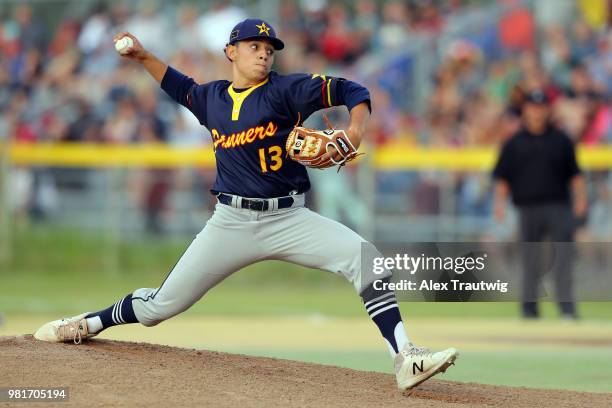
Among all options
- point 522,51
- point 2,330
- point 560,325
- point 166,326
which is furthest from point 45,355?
point 522,51

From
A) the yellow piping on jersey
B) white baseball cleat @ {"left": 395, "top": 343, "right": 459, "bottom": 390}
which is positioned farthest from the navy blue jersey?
white baseball cleat @ {"left": 395, "top": 343, "right": 459, "bottom": 390}

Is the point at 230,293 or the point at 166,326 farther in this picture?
the point at 230,293

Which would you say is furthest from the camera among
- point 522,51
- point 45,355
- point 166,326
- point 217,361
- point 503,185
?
point 522,51

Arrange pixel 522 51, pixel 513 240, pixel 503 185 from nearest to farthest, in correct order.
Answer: pixel 503 185 < pixel 513 240 < pixel 522 51

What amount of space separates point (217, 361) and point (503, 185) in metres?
6.66

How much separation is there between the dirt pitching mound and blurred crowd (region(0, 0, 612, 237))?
9023 mm

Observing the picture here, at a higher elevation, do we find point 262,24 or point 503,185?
point 262,24

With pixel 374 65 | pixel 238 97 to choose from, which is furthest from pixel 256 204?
pixel 374 65

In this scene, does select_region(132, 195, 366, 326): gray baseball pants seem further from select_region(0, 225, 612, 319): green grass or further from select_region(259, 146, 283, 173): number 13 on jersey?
select_region(0, 225, 612, 319): green grass

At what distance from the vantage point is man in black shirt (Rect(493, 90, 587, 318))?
12.4 metres

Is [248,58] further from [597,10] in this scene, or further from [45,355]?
[597,10]

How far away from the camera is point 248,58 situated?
694cm

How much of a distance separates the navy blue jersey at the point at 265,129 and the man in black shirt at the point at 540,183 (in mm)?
6092

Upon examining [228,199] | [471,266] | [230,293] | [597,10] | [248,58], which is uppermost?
[597,10]
